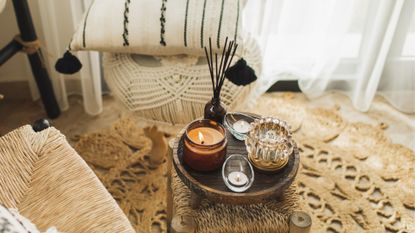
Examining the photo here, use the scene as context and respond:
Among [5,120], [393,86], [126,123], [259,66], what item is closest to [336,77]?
[393,86]

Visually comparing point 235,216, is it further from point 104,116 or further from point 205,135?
point 104,116

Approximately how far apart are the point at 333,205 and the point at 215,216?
1.85 feet

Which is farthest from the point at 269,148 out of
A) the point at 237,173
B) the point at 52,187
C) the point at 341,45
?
the point at 341,45

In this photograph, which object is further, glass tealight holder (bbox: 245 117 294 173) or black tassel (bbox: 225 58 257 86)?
black tassel (bbox: 225 58 257 86)

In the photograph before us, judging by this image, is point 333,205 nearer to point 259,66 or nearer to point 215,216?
point 259,66

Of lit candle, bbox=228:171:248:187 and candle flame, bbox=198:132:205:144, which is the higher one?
candle flame, bbox=198:132:205:144

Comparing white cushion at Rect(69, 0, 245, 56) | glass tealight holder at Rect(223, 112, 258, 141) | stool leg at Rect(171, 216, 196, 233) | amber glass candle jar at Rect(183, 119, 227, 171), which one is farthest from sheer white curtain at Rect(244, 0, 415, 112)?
stool leg at Rect(171, 216, 196, 233)

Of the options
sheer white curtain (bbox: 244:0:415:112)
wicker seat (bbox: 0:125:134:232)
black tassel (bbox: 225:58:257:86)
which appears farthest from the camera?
sheer white curtain (bbox: 244:0:415:112)

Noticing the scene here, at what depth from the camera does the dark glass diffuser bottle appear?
1069 millimetres

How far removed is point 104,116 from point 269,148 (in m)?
0.90

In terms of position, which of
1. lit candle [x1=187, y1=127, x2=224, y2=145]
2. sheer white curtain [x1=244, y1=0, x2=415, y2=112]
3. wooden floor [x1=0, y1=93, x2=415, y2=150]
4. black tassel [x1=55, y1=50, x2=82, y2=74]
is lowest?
wooden floor [x1=0, y1=93, x2=415, y2=150]

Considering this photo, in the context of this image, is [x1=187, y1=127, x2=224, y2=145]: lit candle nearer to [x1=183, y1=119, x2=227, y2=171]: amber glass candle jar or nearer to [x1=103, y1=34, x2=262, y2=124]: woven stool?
[x1=183, y1=119, x2=227, y2=171]: amber glass candle jar

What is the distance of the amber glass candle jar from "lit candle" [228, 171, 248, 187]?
0.11ft

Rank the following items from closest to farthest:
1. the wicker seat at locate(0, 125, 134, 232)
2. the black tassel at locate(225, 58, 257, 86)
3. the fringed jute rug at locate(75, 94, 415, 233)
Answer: the wicker seat at locate(0, 125, 134, 232) < the black tassel at locate(225, 58, 257, 86) < the fringed jute rug at locate(75, 94, 415, 233)
